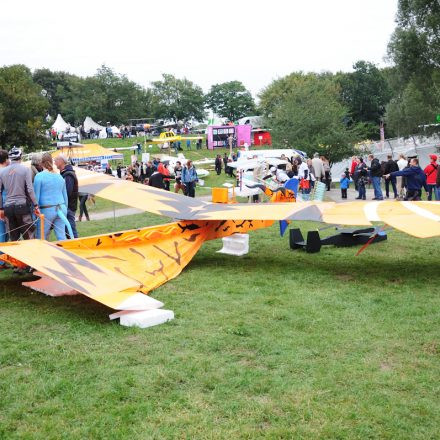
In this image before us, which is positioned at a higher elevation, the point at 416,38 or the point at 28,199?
the point at 416,38

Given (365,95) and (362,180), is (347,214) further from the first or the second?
(365,95)

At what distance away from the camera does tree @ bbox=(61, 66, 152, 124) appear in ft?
272

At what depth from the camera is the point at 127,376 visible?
5.21 metres

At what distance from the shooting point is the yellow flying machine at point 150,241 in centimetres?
704

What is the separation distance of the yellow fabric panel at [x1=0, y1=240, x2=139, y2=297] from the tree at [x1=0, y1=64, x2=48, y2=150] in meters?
34.4

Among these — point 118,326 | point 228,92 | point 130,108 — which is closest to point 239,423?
point 118,326

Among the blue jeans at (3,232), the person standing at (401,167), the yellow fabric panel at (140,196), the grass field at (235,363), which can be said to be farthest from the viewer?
the person standing at (401,167)

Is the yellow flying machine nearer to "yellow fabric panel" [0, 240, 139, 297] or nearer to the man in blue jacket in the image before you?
"yellow fabric panel" [0, 240, 139, 297]

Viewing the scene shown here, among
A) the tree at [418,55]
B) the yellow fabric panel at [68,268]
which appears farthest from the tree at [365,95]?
the yellow fabric panel at [68,268]

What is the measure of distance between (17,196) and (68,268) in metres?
2.60

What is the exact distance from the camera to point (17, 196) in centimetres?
915

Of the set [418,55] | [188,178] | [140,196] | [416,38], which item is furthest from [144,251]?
[418,55]

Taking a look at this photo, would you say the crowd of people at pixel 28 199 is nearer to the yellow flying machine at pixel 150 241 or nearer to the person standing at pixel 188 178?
the yellow flying machine at pixel 150 241

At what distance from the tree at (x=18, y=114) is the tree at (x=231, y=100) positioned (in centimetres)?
6954
